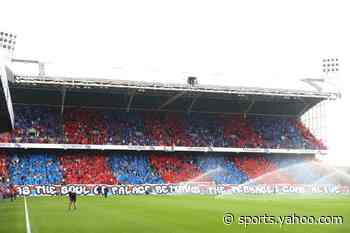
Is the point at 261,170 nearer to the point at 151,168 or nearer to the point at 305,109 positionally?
the point at 305,109

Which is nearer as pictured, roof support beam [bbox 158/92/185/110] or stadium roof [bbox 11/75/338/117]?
stadium roof [bbox 11/75/338/117]

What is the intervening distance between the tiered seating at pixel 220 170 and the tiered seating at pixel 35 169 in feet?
55.5

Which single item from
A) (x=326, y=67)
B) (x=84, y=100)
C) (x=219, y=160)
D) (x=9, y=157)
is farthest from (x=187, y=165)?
(x=326, y=67)

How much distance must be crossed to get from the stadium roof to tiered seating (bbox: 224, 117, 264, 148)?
155 centimetres

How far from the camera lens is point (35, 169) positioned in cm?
5988

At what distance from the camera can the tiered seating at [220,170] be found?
217 feet

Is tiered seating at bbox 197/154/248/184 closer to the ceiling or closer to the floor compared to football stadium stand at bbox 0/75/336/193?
closer to the floor

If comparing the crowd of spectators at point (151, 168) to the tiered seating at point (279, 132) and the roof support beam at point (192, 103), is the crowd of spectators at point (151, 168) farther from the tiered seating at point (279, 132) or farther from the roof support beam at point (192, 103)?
the roof support beam at point (192, 103)

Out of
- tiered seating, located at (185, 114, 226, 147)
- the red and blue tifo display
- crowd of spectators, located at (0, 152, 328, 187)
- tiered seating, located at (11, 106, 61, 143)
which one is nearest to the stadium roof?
tiered seating, located at (11, 106, 61, 143)

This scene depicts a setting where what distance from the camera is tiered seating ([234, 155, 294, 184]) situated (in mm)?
67000

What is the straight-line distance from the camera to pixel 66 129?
65.4m

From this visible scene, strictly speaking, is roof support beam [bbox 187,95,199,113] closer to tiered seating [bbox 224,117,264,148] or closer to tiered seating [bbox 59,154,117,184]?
tiered seating [bbox 224,117,264,148]

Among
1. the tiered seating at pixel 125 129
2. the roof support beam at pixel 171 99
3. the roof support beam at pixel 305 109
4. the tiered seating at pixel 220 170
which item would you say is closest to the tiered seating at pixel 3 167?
the tiered seating at pixel 125 129

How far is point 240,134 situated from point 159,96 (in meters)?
11.9
